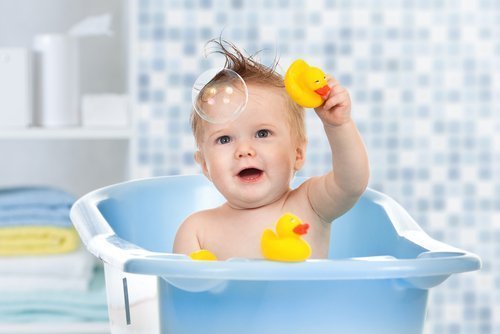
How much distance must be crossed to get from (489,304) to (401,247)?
1.07 m

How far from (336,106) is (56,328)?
3.81 feet

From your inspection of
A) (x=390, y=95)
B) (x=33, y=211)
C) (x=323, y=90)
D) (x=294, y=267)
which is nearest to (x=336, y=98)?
(x=323, y=90)

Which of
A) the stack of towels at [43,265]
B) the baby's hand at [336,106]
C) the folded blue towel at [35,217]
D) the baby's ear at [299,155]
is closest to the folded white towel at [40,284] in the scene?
the stack of towels at [43,265]

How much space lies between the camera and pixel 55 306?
2.00m

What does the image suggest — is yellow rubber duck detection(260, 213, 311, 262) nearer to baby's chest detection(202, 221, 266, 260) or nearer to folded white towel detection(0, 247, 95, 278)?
baby's chest detection(202, 221, 266, 260)

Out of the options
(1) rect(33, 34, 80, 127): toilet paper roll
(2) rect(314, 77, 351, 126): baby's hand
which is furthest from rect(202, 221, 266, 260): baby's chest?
(1) rect(33, 34, 80, 127): toilet paper roll

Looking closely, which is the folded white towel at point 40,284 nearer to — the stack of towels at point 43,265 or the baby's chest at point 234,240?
the stack of towels at point 43,265

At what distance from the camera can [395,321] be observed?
3.05ft

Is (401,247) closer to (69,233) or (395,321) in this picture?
(395,321)

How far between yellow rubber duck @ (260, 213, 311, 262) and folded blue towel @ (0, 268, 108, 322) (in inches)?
45.9

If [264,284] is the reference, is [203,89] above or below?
above

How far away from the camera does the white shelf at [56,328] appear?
6.48ft

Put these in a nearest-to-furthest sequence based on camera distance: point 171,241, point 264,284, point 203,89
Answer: point 264,284 → point 203,89 → point 171,241

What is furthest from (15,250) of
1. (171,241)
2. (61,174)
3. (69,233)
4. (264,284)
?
(264,284)
